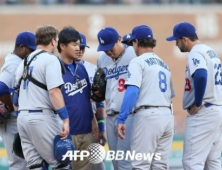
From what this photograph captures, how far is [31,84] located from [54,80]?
344mm

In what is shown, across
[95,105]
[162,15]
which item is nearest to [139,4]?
[162,15]

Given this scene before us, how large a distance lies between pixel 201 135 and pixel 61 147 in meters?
→ 1.97

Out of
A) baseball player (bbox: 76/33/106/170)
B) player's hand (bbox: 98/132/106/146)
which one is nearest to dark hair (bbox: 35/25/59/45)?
baseball player (bbox: 76/33/106/170)

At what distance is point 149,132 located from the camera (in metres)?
8.50

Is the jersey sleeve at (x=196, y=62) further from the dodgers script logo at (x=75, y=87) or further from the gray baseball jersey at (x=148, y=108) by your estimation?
the dodgers script logo at (x=75, y=87)

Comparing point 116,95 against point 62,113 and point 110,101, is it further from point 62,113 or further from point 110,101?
point 62,113

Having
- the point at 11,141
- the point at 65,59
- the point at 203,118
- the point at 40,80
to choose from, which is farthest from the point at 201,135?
the point at 11,141

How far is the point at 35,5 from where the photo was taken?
2627cm

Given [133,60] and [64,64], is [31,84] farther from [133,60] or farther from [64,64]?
[133,60]

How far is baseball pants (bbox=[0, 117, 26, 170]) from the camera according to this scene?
923 centimetres

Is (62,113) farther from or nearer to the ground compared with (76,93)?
nearer to the ground

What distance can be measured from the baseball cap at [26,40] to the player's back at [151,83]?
143 centimetres

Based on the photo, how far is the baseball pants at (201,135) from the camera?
8.82m

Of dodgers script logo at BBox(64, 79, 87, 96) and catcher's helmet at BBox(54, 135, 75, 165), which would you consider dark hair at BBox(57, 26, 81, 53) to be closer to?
dodgers script logo at BBox(64, 79, 87, 96)
